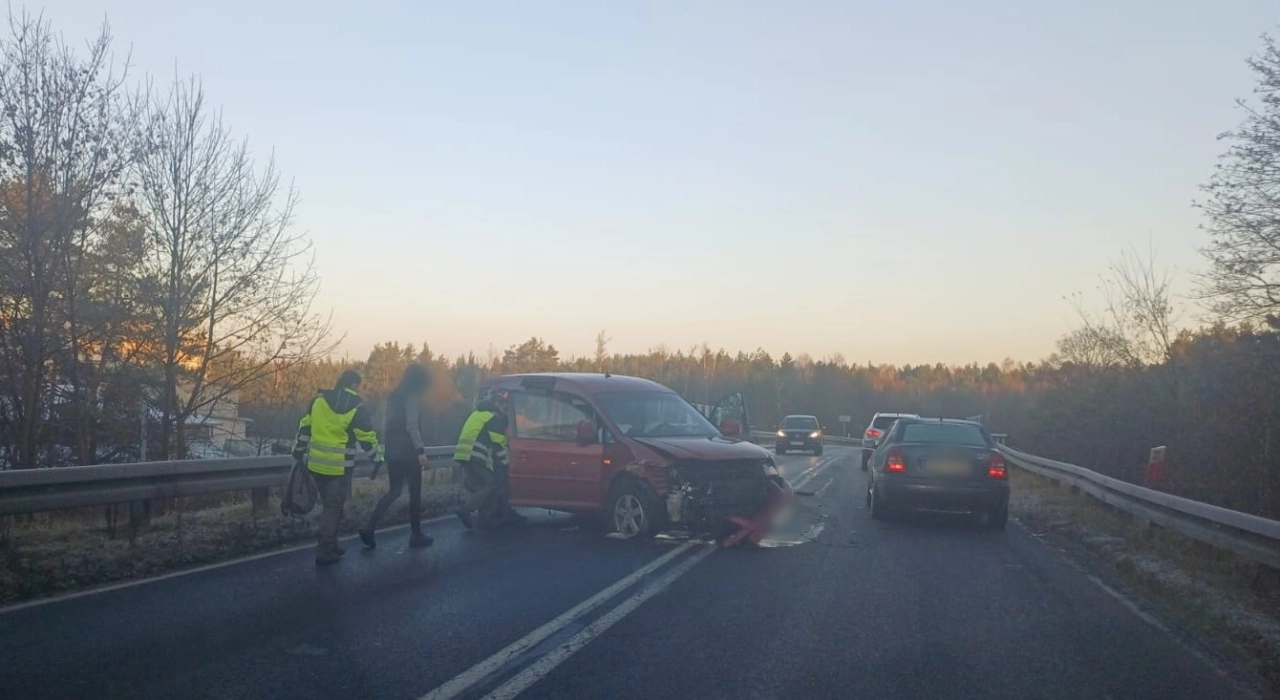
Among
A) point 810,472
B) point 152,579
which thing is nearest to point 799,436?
point 810,472

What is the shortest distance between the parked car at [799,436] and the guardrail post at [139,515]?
104ft

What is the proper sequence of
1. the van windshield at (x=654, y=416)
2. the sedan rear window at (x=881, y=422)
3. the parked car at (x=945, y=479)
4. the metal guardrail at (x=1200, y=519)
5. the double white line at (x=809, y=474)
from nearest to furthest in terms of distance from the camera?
the metal guardrail at (x=1200, y=519), the van windshield at (x=654, y=416), the parked car at (x=945, y=479), the double white line at (x=809, y=474), the sedan rear window at (x=881, y=422)

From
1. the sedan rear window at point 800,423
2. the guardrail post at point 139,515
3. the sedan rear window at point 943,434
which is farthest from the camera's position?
the sedan rear window at point 800,423

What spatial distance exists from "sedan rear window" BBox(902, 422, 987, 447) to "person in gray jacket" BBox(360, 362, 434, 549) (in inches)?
277

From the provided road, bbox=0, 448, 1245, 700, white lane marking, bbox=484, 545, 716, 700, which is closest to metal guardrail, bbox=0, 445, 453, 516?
road, bbox=0, 448, 1245, 700

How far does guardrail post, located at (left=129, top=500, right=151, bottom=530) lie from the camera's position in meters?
→ 11.6

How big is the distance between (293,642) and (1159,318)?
31042mm

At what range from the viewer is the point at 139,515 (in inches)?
461

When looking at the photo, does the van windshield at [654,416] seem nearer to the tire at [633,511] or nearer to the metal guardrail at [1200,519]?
the tire at [633,511]

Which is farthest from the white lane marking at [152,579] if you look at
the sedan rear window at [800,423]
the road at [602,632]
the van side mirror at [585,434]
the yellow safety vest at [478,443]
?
the sedan rear window at [800,423]

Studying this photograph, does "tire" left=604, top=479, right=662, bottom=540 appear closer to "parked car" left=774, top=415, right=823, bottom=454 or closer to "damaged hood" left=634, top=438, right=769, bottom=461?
"damaged hood" left=634, top=438, right=769, bottom=461

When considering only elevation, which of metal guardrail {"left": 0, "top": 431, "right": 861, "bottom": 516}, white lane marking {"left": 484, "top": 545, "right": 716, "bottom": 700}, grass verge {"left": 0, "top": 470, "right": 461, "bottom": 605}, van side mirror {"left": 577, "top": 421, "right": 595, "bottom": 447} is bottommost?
white lane marking {"left": 484, "top": 545, "right": 716, "bottom": 700}

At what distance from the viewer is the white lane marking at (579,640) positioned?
19.5 feet

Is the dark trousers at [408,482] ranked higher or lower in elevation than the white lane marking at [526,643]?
higher
